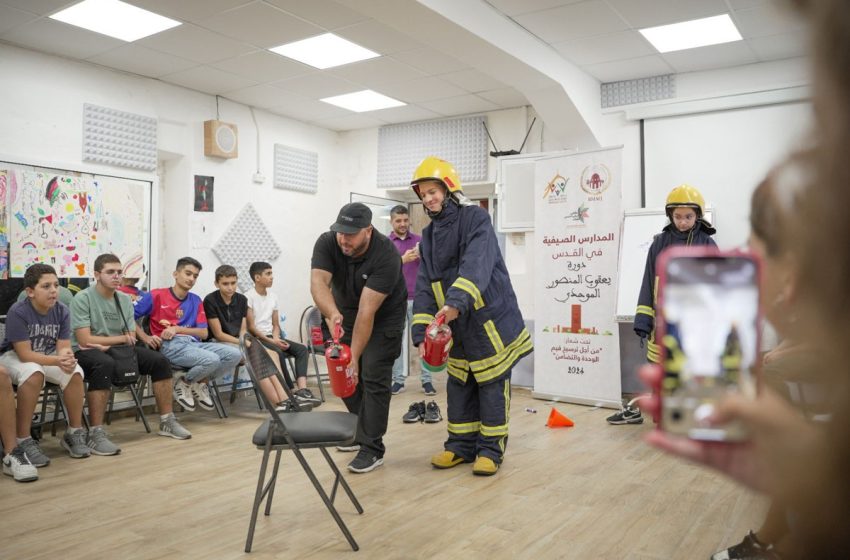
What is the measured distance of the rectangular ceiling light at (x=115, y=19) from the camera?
4648 millimetres

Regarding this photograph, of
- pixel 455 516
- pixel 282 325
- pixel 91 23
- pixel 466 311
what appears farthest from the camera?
pixel 282 325

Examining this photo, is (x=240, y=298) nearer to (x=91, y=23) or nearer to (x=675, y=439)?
(x=91, y=23)

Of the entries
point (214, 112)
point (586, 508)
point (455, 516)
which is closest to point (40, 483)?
point (455, 516)

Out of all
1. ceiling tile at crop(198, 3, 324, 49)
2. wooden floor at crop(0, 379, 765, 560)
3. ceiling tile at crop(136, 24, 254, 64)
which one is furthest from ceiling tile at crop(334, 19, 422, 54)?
wooden floor at crop(0, 379, 765, 560)

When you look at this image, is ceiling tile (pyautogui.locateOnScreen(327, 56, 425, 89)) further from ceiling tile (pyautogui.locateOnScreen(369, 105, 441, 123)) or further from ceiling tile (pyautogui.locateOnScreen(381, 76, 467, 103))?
ceiling tile (pyautogui.locateOnScreen(369, 105, 441, 123))

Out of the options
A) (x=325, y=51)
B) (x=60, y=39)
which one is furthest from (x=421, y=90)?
(x=60, y=39)

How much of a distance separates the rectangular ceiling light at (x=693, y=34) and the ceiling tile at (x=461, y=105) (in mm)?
2030

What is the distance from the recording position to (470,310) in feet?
11.4

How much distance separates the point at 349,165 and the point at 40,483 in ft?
18.4

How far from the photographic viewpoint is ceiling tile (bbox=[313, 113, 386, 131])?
25.2ft

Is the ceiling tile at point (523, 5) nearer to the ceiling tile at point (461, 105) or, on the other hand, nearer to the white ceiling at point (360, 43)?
the white ceiling at point (360, 43)

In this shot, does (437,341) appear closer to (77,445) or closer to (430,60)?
(77,445)

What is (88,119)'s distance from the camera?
5703 millimetres

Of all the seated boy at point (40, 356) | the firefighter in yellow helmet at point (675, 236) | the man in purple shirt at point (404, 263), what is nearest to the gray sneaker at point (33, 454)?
the seated boy at point (40, 356)
